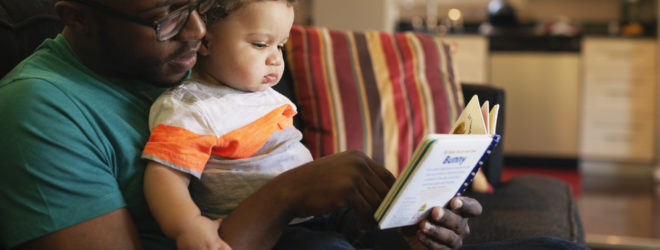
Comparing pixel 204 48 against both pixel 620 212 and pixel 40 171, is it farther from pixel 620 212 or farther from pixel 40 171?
pixel 620 212

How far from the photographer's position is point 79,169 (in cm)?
82

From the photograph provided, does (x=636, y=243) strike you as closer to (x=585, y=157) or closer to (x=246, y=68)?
(x=585, y=157)

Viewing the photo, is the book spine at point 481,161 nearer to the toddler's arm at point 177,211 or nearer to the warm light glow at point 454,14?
the toddler's arm at point 177,211

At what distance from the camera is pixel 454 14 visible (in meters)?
5.13

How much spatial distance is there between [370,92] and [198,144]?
3.44ft

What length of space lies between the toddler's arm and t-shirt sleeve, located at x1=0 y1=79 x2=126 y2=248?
0.19ft

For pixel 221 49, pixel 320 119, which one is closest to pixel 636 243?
pixel 320 119

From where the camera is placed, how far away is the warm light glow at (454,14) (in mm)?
5109

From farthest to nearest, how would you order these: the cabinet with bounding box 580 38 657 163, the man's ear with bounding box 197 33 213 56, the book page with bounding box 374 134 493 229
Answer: the cabinet with bounding box 580 38 657 163
the man's ear with bounding box 197 33 213 56
the book page with bounding box 374 134 493 229

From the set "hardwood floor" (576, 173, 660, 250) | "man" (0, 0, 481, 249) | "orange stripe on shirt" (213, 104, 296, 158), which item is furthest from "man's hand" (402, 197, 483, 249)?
"hardwood floor" (576, 173, 660, 250)

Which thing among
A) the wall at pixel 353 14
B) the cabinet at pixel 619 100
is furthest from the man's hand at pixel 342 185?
the cabinet at pixel 619 100

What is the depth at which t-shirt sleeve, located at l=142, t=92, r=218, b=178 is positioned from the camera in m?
0.85

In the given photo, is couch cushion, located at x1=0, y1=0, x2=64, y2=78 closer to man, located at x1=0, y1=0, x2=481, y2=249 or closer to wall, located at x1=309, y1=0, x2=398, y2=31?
man, located at x1=0, y1=0, x2=481, y2=249

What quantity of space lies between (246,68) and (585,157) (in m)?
3.91
